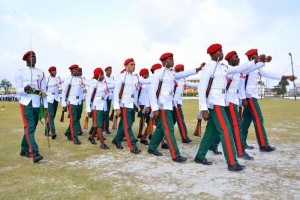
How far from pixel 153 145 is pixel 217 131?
1.60 meters

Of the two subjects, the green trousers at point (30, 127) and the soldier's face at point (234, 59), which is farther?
the soldier's face at point (234, 59)

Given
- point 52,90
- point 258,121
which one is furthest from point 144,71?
point 258,121

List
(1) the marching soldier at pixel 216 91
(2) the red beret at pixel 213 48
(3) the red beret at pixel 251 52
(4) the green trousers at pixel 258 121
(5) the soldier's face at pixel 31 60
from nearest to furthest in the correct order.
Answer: (1) the marching soldier at pixel 216 91, (2) the red beret at pixel 213 48, (5) the soldier's face at pixel 31 60, (3) the red beret at pixel 251 52, (4) the green trousers at pixel 258 121

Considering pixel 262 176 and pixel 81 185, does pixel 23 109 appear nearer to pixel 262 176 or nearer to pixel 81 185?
pixel 81 185


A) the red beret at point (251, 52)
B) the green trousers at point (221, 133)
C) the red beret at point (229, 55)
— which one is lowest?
the green trousers at point (221, 133)

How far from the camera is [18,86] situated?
6.57 m

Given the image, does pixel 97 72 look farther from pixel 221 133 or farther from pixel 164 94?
pixel 221 133

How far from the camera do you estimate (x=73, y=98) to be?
29.5 ft

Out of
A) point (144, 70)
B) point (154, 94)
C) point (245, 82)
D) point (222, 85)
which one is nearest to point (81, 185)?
point (154, 94)

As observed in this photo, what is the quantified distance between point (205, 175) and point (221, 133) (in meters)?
0.88

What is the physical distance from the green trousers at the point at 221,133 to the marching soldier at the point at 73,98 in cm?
399

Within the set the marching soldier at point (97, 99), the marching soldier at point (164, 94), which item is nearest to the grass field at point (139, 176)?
the marching soldier at point (164, 94)

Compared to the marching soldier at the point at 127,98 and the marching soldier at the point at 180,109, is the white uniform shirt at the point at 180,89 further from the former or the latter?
the marching soldier at the point at 127,98

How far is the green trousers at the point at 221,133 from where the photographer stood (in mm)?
5617
